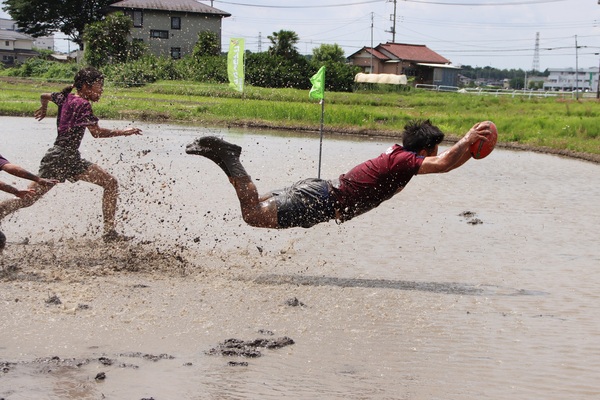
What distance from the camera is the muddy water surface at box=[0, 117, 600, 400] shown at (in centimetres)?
548

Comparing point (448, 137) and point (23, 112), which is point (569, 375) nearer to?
point (448, 137)

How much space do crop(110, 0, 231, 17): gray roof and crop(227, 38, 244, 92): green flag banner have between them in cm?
3141

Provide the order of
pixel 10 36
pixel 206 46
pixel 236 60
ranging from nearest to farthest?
pixel 236 60 → pixel 206 46 → pixel 10 36

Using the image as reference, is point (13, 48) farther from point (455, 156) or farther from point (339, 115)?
point (455, 156)

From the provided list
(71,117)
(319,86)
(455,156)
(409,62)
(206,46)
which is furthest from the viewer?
(409,62)

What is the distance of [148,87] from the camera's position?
41875 mm

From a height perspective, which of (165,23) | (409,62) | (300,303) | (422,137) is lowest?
(300,303)

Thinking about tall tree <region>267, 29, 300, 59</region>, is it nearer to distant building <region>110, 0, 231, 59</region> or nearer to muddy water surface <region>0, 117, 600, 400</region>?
distant building <region>110, 0, 231, 59</region>

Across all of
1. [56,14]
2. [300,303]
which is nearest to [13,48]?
[56,14]

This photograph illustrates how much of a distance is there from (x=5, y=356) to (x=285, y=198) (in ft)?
9.85

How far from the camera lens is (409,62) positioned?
8319 cm

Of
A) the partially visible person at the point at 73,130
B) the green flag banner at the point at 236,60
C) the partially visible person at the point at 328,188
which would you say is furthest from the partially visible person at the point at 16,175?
the green flag banner at the point at 236,60

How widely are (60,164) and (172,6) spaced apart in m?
61.2

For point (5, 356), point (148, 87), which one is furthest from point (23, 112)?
point (5, 356)
